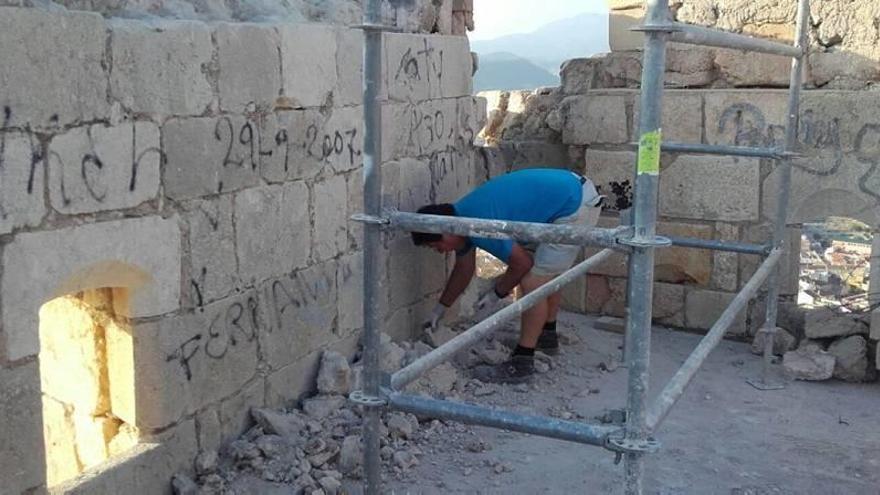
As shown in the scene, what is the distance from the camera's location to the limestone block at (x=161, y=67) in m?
3.12

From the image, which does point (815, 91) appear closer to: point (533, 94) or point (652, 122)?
point (533, 94)

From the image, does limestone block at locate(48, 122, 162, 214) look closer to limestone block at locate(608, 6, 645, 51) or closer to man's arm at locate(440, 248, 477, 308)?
man's arm at locate(440, 248, 477, 308)

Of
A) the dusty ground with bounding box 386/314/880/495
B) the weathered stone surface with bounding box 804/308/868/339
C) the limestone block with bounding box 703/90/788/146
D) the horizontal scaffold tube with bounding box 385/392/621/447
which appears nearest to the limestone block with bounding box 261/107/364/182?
the dusty ground with bounding box 386/314/880/495

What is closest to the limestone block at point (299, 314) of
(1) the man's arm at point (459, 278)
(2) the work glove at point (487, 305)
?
(1) the man's arm at point (459, 278)

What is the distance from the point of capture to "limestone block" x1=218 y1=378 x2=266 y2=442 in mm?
3770

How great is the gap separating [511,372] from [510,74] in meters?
21.3

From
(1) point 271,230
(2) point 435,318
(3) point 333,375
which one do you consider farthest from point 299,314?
(2) point 435,318

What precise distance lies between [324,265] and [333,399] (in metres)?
0.63

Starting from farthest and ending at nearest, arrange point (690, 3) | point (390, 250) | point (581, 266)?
point (690, 3) → point (390, 250) → point (581, 266)

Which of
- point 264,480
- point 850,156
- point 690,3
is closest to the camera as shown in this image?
point 264,480

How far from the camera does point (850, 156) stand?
18.0ft

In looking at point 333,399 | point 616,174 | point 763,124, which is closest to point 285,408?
point 333,399

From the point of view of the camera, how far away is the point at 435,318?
533 cm

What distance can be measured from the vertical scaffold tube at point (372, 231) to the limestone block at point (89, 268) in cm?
95
